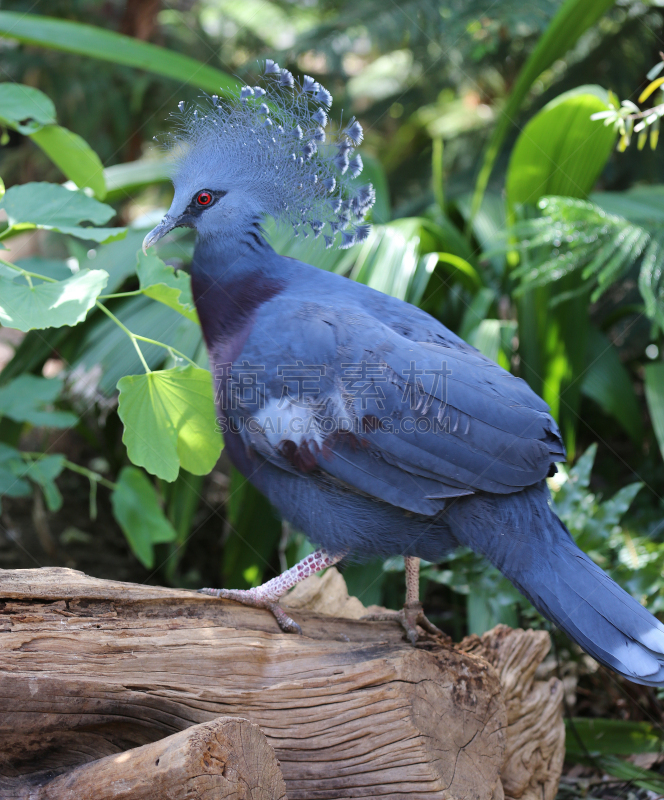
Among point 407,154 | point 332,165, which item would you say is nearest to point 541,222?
point 332,165

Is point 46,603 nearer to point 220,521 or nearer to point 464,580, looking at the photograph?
point 464,580

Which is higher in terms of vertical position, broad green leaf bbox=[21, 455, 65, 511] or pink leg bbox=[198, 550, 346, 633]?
pink leg bbox=[198, 550, 346, 633]

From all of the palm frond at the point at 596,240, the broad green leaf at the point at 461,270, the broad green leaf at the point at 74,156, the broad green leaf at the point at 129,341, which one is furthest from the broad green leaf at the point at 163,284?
the palm frond at the point at 596,240

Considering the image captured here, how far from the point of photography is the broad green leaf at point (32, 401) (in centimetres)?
240

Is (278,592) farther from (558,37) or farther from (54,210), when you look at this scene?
(558,37)

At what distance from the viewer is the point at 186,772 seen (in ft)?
3.85

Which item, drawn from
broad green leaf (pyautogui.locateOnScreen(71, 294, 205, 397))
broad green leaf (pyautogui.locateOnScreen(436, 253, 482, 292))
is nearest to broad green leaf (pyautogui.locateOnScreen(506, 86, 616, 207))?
broad green leaf (pyautogui.locateOnScreen(436, 253, 482, 292))

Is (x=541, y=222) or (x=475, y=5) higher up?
(x=475, y=5)

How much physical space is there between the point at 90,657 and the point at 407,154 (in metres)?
4.60

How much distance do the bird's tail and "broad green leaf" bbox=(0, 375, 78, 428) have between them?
1.53 metres

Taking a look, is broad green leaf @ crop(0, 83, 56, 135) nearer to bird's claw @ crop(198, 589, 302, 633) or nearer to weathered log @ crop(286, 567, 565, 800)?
bird's claw @ crop(198, 589, 302, 633)

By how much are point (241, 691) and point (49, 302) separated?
102cm

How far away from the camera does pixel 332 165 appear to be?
72.4 inches

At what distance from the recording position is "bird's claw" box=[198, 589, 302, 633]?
1.76 metres
